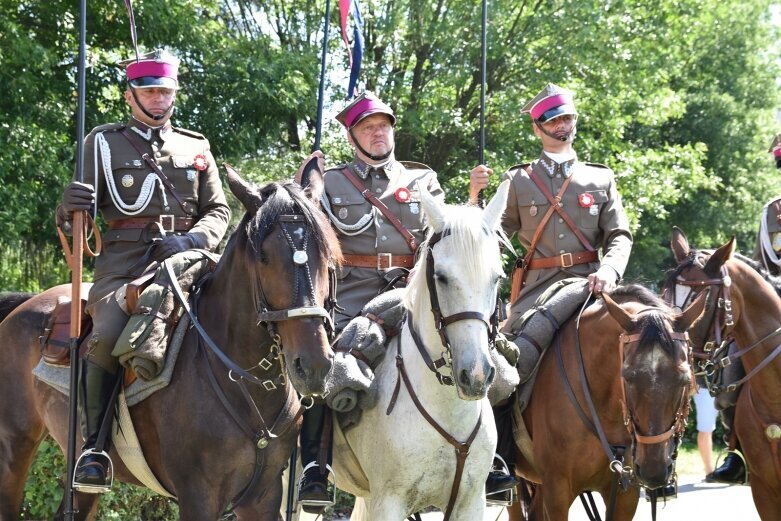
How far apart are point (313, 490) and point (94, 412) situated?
1322 millimetres

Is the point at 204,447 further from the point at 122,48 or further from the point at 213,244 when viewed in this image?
the point at 122,48

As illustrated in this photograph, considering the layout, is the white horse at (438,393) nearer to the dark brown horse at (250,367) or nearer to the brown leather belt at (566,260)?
the dark brown horse at (250,367)

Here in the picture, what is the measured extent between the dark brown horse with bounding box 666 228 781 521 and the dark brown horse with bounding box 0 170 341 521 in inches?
113

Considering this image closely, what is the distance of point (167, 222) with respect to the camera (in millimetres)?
6777

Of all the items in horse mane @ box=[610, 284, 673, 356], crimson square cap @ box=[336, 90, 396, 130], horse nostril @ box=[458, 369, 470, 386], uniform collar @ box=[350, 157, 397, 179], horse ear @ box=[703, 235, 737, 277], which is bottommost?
horse nostril @ box=[458, 369, 470, 386]

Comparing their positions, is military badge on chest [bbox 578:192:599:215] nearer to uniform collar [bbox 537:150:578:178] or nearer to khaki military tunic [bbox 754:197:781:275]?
uniform collar [bbox 537:150:578:178]

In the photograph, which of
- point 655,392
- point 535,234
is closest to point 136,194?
point 535,234

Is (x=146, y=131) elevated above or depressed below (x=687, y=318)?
above

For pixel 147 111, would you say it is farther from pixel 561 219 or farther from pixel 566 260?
pixel 566 260

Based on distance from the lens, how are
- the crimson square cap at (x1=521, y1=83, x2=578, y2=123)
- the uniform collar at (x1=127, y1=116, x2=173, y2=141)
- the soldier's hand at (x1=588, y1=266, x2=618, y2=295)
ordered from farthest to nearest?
1. the crimson square cap at (x1=521, y1=83, x2=578, y2=123)
2. the soldier's hand at (x1=588, y1=266, x2=618, y2=295)
3. the uniform collar at (x1=127, y1=116, x2=173, y2=141)

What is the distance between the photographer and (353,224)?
6.91 m

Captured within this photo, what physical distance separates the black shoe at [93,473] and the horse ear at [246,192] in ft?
5.58

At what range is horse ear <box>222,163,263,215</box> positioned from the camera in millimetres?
5602

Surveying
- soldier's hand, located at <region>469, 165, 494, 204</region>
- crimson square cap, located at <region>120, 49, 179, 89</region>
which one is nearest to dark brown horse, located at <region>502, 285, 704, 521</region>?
soldier's hand, located at <region>469, 165, 494, 204</region>
